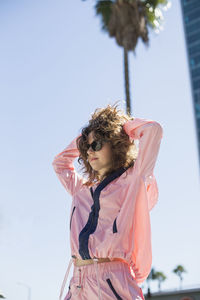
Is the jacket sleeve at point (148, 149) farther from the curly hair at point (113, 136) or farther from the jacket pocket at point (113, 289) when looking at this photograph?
the jacket pocket at point (113, 289)

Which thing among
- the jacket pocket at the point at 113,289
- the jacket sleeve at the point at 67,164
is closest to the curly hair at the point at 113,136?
the jacket sleeve at the point at 67,164

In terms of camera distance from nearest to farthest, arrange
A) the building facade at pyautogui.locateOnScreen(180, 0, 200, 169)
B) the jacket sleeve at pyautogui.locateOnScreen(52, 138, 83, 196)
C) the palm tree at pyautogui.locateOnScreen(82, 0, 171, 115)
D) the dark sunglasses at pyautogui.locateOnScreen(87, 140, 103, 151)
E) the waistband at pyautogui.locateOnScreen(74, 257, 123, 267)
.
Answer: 1. the waistband at pyautogui.locateOnScreen(74, 257, 123, 267)
2. the dark sunglasses at pyautogui.locateOnScreen(87, 140, 103, 151)
3. the jacket sleeve at pyautogui.locateOnScreen(52, 138, 83, 196)
4. the palm tree at pyautogui.locateOnScreen(82, 0, 171, 115)
5. the building facade at pyautogui.locateOnScreen(180, 0, 200, 169)

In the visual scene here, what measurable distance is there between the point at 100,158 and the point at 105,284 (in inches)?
31.6

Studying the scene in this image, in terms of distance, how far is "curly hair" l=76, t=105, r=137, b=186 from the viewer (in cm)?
319

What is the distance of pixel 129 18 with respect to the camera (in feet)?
57.2

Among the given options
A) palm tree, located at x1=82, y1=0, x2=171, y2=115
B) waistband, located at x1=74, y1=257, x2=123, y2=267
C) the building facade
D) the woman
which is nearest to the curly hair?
the woman

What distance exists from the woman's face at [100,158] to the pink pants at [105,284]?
2.13ft

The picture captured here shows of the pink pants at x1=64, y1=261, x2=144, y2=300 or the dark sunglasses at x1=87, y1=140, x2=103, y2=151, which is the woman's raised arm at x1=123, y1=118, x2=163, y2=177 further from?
the pink pants at x1=64, y1=261, x2=144, y2=300

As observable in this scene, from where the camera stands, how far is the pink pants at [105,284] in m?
2.73

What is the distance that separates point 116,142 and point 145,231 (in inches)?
24.4

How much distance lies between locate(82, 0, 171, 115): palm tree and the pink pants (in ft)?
46.7

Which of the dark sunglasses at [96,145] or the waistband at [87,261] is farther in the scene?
the dark sunglasses at [96,145]

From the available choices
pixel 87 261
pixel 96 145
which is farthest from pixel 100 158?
pixel 87 261

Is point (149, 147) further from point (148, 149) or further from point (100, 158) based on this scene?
point (100, 158)
